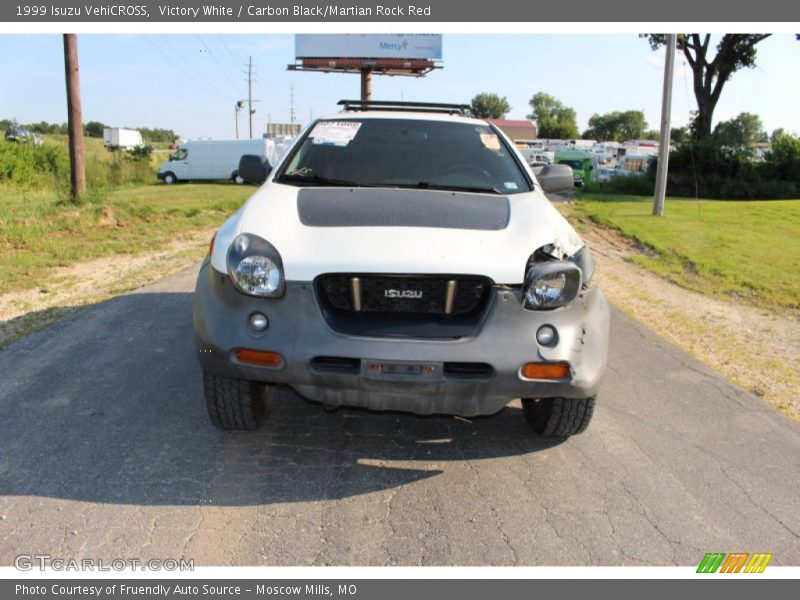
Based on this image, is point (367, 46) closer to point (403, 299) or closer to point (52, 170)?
point (52, 170)

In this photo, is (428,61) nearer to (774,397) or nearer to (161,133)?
(774,397)

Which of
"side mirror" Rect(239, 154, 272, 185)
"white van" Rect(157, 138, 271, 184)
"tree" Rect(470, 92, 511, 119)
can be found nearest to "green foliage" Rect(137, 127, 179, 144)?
"tree" Rect(470, 92, 511, 119)

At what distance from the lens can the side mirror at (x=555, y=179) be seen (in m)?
4.86

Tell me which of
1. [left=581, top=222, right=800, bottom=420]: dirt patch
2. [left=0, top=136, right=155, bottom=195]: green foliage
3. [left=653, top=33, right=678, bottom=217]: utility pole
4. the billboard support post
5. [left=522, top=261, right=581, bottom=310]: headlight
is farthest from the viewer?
the billboard support post

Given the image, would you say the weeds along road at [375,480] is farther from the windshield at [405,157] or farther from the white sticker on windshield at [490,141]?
the white sticker on windshield at [490,141]

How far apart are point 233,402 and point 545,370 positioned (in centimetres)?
156

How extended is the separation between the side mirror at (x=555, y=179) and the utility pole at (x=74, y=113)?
12611mm

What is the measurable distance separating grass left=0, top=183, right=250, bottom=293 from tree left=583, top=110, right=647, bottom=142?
120 metres

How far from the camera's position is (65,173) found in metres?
24.3

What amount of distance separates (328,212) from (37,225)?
982 cm

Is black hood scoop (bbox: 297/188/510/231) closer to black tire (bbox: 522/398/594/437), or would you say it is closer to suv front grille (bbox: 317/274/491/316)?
suv front grille (bbox: 317/274/491/316)

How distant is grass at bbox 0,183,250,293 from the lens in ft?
28.5

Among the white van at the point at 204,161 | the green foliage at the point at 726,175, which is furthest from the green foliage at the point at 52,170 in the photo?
the green foliage at the point at 726,175

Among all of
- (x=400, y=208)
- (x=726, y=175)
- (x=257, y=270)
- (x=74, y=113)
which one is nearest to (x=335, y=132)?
(x=400, y=208)
